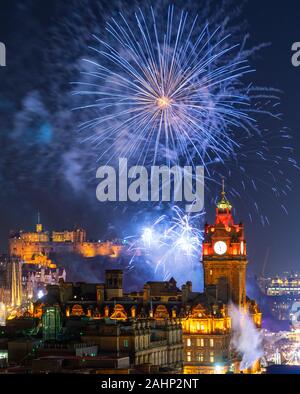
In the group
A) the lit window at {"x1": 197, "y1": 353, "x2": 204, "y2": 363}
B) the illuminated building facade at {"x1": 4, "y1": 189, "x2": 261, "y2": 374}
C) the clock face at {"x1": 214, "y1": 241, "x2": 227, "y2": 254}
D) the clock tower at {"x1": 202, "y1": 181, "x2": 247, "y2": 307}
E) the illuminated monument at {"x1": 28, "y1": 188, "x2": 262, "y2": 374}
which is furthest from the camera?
the clock face at {"x1": 214, "y1": 241, "x2": 227, "y2": 254}

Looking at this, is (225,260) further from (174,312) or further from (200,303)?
(174,312)

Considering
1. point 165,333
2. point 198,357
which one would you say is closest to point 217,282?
point 198,357

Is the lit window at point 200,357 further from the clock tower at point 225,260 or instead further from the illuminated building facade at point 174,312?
the clock tower at point 225,260

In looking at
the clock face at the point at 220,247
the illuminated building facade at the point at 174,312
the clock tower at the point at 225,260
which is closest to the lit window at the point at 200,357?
the illuminated building facade at the point at 174,312

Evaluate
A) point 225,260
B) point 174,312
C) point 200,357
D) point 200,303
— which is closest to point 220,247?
point 225,260

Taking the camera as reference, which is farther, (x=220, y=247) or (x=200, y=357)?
(x=220, y=247)

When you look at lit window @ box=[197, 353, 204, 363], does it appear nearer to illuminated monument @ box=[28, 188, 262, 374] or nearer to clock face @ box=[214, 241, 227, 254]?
illuminated monument @ box=[28, 188, 262, 374]

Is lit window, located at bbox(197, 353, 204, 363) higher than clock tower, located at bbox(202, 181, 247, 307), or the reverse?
clock tower, located at bbox(202, 181, 247, 307)

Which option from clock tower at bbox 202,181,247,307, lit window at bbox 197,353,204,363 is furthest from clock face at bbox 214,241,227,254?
lit window at bbox 197,353,204,363

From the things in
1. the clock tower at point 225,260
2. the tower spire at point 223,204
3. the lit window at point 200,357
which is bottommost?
the lit window at point 200,357
